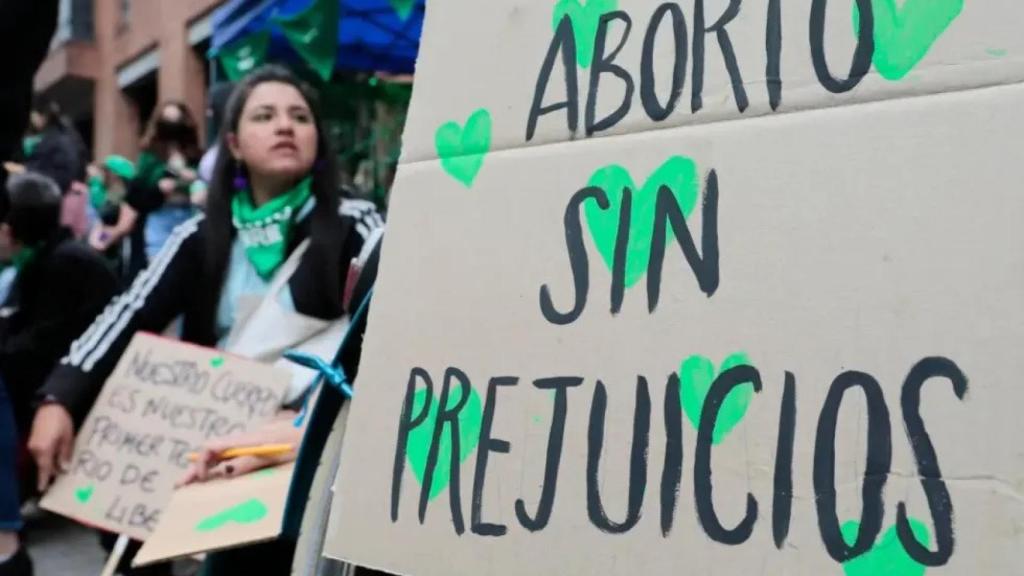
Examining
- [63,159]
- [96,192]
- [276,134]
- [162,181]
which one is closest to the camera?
[276,134]

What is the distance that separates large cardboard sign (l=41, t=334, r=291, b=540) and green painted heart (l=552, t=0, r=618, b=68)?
108 centimetres

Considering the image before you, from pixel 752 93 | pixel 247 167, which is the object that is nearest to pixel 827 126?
pixel 752 93

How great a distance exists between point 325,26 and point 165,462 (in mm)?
3360

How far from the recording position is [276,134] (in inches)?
89.5

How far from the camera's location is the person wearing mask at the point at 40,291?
12.8 ft

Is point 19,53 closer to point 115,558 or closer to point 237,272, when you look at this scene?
point 237,272

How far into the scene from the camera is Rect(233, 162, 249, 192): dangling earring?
2322mm

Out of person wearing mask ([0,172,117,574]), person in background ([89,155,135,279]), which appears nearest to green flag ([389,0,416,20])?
person wearing mask ([0,172,117,574])

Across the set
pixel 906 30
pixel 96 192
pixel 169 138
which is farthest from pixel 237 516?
pixel 96 192

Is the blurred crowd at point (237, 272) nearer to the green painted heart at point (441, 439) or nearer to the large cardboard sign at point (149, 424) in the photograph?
the large cardboard sign at point (149, 424)

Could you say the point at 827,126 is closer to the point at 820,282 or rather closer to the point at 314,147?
the point at 820,282

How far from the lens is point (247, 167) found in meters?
2.33

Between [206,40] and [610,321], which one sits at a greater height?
[206,40]

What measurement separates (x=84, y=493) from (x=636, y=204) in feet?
4.89
